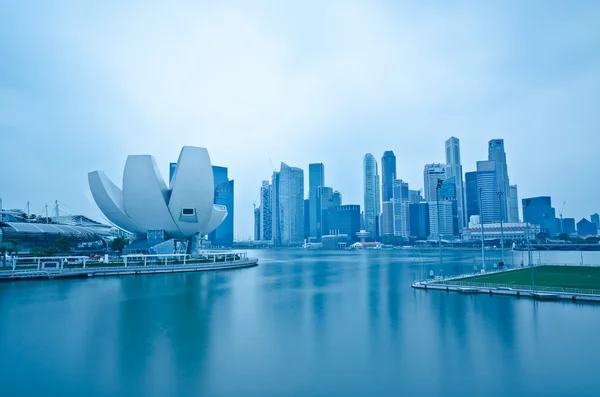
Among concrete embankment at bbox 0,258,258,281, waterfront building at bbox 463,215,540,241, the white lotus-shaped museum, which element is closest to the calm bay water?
concrete embankment at bbox 0,258,258,281

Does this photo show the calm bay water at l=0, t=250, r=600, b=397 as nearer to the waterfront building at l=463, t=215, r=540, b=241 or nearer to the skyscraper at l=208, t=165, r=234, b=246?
the waterfront building at l=463, t=215, r=540, b=241

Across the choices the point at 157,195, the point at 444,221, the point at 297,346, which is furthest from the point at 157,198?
the point at 444,221

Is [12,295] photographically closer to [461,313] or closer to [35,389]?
[35,389]

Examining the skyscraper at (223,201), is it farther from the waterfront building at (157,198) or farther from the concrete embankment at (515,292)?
the concrete embankment at (515,292)

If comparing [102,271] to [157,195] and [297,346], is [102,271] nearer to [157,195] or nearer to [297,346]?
[157,195]

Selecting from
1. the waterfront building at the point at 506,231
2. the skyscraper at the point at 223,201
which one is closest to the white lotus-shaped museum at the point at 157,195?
the waterfront building at the point at 506,231

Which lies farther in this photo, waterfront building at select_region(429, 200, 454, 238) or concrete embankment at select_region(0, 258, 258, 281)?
waterfront building at select_region(429, 200, 454, 238)
